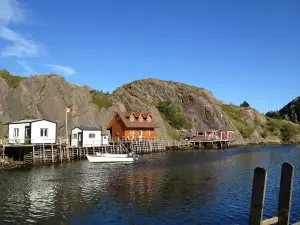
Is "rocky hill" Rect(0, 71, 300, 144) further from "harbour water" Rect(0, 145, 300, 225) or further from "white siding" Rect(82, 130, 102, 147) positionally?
"harbour water" Rect(0, 145, 300, 225)

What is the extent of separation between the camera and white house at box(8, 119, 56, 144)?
183 ft

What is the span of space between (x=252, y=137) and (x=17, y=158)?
11973 cm

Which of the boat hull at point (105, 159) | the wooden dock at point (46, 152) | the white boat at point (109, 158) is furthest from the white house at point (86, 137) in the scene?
the boat hull at point (105, 159)

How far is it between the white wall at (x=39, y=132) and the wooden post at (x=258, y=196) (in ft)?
163

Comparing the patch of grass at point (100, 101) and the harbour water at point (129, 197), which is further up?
the patch of grass at point (100, 101)

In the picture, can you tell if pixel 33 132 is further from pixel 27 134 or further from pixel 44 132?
pixel 44 132

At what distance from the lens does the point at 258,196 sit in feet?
39.8

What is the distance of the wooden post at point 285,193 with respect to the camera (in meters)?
12.6

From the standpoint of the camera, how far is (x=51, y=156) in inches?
2280

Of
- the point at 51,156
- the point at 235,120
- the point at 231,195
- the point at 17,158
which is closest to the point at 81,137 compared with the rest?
the point at 51,156

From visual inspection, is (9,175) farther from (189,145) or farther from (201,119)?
(201,119)

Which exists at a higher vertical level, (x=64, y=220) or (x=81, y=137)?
(x=81, y=137)

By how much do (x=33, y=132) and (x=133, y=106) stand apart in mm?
57530

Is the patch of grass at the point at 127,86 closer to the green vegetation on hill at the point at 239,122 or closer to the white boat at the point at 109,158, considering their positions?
the green vegetation on hill at the point at 239,122
